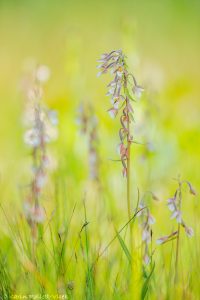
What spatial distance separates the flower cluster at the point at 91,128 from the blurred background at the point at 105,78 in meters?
0.06

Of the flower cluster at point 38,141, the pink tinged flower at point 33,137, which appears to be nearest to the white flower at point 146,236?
the flower cluster at point 38,141

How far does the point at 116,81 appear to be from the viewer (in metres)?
2.41

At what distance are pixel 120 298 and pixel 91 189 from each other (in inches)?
88.2

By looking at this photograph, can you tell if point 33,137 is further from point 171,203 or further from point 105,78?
point 105,78

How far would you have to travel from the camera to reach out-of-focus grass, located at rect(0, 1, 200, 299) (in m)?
2.58

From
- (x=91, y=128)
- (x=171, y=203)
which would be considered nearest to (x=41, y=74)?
(x=91, y=128)

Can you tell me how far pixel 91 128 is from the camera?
3.52 m

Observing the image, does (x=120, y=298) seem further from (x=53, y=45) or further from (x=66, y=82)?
(x=53, y=45)

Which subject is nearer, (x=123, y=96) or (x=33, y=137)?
Result: (x=123, y=96)

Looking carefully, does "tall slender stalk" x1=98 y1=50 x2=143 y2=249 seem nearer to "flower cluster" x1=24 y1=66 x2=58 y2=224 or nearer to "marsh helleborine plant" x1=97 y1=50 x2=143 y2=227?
"marsh helleborine plant" x1=97 y1=50 x2=143 y2=227

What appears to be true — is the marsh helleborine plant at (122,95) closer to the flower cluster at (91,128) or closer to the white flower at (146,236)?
the white flower at (146,236)

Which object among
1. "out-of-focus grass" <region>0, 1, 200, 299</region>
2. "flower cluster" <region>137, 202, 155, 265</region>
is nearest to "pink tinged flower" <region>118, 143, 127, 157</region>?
"flower cluster" <region>137, 202, 155, 265</region>

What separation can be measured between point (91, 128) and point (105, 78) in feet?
12.5

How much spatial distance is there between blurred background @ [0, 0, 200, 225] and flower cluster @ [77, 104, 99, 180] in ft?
0.18
